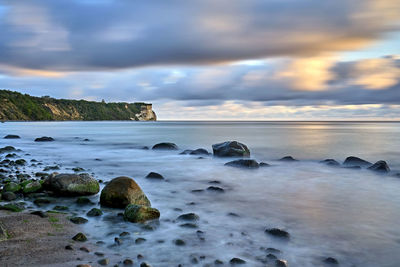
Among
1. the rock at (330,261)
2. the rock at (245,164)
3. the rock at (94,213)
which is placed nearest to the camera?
the rock at (330,261)

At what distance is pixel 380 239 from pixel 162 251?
419 cm

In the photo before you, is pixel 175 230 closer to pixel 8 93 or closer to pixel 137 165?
pixel 137 165

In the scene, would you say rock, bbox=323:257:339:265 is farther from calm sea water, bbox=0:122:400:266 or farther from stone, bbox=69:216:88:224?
stone, bbox=69:216:88:224

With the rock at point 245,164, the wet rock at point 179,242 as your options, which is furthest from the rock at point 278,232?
the rock at point 245,164

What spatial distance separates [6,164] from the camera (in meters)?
13.3

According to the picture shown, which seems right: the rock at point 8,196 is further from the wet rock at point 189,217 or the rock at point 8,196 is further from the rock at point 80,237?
the wet rock at point 189,217

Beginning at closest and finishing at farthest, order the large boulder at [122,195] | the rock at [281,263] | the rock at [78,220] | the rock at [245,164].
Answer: the rock at [281,263], the rock at [78,220], the large boulder at [122,195], the rock at [245,164]

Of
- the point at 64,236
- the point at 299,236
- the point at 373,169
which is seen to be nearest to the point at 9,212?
the point at 64,236

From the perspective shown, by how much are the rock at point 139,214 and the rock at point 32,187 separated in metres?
3.46

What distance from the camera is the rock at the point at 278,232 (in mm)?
5808

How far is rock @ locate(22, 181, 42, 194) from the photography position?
8163 mm

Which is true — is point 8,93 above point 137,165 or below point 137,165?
above

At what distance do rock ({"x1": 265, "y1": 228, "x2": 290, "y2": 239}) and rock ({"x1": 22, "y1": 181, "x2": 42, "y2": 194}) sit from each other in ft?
19.9

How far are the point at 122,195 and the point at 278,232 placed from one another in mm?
3436
